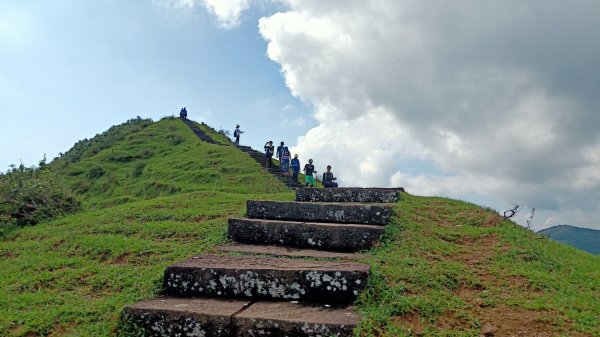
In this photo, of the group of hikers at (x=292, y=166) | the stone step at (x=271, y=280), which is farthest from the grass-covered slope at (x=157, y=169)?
the stone step at (x=271, y=280)

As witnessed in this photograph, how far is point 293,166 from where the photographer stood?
20.2 m

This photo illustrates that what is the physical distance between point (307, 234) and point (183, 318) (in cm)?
245

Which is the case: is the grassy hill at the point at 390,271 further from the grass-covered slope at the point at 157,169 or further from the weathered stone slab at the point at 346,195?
the grass-covered slope at the point at 157,169

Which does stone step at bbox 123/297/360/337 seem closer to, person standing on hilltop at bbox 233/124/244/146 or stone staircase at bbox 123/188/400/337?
stone staircase at bbox 123/188/400/337

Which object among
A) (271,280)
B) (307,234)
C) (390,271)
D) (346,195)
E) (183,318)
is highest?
(346,195)

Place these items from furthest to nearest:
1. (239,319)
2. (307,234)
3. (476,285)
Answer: (307,234) → (476,285) → (239,319)

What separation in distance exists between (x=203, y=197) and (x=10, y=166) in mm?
5957

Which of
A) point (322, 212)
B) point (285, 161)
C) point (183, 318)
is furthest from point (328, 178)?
point (183, 318)

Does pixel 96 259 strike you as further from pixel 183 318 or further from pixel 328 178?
pixel 328 178

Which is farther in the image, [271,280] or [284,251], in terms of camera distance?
[284,251]

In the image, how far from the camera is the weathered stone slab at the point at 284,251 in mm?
5414

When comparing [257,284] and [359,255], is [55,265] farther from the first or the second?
[359,255]

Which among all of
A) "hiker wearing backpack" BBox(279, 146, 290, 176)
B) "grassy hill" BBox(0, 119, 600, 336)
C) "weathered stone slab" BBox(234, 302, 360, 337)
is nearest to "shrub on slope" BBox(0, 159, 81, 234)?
"grassy hill" BBox(0, 119, 600, 336)

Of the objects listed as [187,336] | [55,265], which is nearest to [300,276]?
[187,336]
